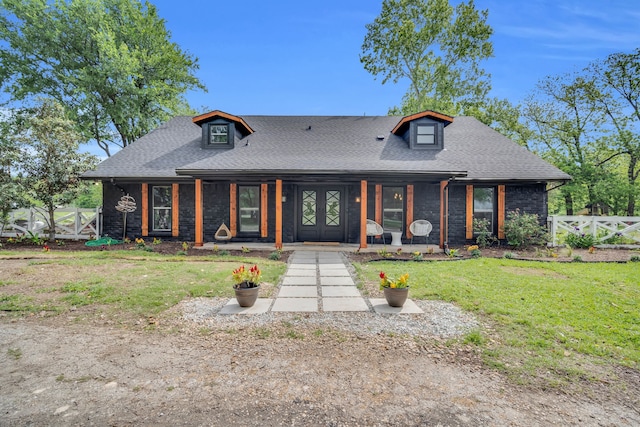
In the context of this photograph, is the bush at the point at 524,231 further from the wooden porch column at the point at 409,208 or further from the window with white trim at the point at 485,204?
the wooden porch column at the point at 409,208

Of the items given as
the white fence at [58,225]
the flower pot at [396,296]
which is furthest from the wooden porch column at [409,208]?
the white fence at [58,225]

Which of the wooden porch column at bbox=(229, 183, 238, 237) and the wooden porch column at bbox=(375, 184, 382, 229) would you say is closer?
the wooden porch column at bbox=(375, 184, 382, 229)

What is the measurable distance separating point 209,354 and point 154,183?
976cm

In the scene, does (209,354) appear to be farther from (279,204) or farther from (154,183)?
(154,183)

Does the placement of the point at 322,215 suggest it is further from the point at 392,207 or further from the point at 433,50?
the point at 433,50

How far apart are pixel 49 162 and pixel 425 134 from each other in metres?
13.8

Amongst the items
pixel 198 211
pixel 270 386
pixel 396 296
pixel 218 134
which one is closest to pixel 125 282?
pixel 198 211

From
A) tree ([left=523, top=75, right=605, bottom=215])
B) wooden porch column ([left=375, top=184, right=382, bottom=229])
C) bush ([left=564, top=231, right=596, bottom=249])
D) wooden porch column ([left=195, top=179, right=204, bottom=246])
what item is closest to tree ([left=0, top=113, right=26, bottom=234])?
wooden porch column ([left=195, top=179, right=204, bottom=246])

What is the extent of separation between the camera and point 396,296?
442 cm

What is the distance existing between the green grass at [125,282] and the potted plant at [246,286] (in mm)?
784

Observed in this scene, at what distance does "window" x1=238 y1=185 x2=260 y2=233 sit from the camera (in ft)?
36.4

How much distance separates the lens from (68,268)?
6844 millimetres

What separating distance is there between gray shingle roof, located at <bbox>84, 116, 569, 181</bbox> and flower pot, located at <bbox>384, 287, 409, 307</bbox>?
5.23m

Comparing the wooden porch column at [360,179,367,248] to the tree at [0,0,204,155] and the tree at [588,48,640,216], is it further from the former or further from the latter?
the tree at [0,0,204,155]
